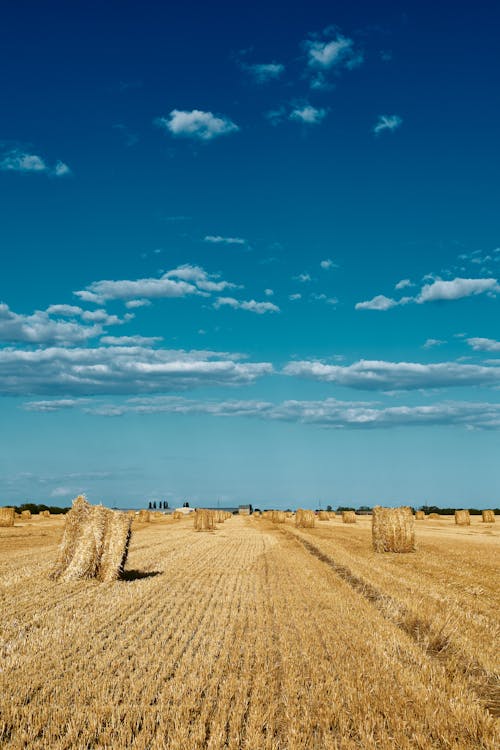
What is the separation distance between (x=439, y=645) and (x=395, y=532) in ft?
49.2

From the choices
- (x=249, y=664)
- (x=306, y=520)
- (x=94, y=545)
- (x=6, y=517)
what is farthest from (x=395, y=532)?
(x=6, y=517)

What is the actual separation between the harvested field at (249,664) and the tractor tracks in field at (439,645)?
3 centimetres

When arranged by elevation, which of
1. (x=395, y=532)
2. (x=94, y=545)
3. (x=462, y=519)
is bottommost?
(x=462, y=519)

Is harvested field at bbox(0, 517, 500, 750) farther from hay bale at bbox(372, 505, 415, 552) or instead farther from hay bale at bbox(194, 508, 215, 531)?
hay bale at bbox(194, 508, 215, 531)

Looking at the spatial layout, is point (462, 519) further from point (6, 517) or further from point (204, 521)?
point (6, 517)

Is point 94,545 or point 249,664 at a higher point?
point 94,545

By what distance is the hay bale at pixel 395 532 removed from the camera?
22.9 metres

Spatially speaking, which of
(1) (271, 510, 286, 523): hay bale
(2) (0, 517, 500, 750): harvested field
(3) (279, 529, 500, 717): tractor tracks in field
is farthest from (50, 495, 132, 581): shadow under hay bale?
(1) (271, 510, 286, 523): hay bale

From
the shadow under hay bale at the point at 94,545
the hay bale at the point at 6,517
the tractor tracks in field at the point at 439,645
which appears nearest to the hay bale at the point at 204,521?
the hay bale at the point at 6,517

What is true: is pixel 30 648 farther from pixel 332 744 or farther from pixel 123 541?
pixel 123 541

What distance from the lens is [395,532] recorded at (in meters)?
23.0

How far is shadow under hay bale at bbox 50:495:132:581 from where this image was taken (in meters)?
14.4

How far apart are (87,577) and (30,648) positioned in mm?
6898

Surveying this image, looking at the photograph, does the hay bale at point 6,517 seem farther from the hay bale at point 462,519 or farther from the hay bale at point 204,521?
the hay bale at point 462,519
